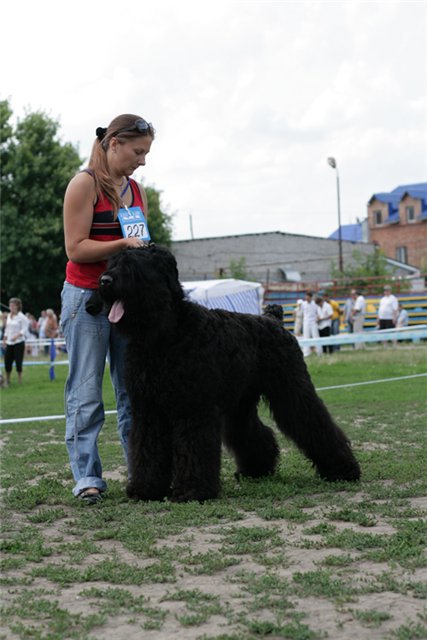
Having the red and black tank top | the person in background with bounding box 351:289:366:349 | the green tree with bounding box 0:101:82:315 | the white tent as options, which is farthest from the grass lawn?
the green tree with bounding box 0:101:82:315

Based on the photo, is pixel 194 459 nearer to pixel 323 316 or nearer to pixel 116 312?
pixel 116 312

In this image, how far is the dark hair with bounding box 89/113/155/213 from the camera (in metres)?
4.73

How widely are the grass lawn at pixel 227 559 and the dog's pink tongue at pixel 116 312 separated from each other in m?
1.07

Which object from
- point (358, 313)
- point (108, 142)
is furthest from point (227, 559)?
point (358, 313)

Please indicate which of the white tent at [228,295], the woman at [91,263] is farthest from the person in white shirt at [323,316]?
the woman at [91,263]

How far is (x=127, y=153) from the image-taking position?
15.6ft

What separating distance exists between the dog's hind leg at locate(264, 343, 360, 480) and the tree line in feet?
101

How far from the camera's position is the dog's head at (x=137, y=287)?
424 centimetres

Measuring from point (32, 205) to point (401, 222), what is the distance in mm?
33066

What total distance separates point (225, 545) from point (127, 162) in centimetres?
244

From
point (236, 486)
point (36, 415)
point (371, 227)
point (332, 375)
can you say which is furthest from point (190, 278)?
point (236, 486)

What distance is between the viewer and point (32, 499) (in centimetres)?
475

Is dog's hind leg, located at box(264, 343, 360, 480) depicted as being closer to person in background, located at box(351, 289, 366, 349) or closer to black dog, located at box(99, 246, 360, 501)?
black dog, located at box(99, 246, 360, 501)

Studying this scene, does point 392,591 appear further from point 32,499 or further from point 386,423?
point 386,423
